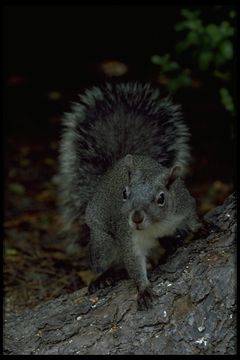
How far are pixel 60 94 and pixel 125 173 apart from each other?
3.09 meters

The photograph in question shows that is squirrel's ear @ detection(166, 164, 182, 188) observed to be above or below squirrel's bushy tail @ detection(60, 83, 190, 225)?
below

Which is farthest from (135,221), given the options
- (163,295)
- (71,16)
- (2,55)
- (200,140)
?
(71,16)

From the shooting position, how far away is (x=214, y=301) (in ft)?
9.05

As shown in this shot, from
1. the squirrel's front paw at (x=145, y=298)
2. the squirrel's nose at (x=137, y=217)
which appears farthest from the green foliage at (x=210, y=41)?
the squirrel's front paw at (x=145, y=298)

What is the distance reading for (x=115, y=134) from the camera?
379cm

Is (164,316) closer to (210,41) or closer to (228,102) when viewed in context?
(228,102)

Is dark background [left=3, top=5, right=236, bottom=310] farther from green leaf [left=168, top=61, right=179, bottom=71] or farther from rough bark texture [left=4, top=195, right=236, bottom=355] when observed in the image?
rough bark texture [left=4, top=195, right=236, bottom=355]

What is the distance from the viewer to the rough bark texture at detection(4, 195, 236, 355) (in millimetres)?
2713

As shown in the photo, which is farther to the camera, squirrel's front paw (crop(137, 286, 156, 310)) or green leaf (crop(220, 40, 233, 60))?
green leaf (crop(220, 40, 233, 60))

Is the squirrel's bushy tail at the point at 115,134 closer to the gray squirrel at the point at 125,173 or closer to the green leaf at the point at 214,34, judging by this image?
the gray squirrel at the point at 125,173

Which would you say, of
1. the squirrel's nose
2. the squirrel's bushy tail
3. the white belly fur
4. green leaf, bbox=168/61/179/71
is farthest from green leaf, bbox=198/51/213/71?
the squirrel's nose

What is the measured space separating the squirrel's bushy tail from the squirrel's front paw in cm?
97

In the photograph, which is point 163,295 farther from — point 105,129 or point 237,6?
point 237,6
